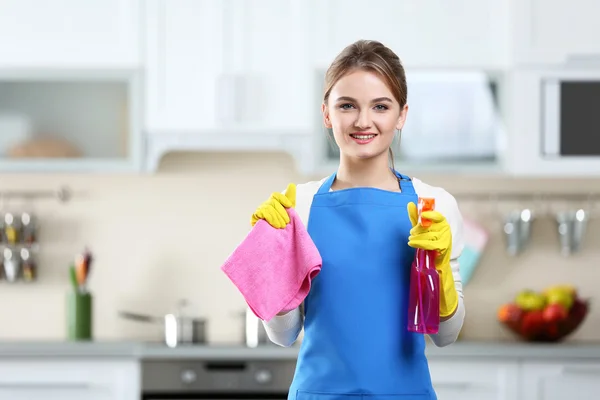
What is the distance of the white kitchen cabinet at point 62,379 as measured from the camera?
338cm

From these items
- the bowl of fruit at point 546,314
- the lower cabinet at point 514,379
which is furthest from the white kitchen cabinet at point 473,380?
the bowl of fruit at point 546,314

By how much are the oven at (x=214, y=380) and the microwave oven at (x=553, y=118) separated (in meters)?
1.09

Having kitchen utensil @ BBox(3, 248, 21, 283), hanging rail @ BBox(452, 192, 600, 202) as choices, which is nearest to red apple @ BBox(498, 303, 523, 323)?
hanging rail @ BBox(452, 192, 600, 202)

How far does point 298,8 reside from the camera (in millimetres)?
3561

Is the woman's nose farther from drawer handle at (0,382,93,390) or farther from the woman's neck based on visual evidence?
drawer handle at (0,382,93,390)

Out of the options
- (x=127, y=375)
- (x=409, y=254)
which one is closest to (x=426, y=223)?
(x=409, y=254)

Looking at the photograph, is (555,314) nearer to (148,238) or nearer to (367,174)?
(148,238)

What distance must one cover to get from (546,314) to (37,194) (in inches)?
78.2

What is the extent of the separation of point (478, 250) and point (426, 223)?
2323mm

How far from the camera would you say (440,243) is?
155 centimetres

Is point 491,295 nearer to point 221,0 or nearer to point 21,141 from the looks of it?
point 221,0

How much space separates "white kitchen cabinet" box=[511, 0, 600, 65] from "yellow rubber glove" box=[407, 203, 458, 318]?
6.80 ft

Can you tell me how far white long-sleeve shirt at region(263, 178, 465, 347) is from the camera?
5.39 ft

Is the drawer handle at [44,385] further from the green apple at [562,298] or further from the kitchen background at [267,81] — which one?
the green apple at [562,298]
